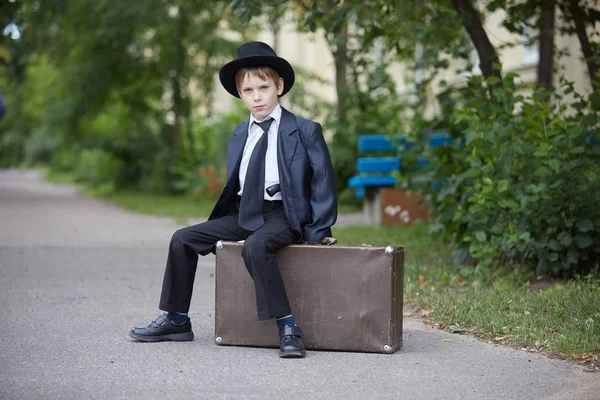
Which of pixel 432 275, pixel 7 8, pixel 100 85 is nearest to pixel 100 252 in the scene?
pixel 432 275

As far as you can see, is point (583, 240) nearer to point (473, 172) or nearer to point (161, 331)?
point (473, 172)

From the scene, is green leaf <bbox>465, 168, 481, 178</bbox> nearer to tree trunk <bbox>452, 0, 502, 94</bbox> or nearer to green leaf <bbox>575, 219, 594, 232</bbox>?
green leaf <bbox>575, 219, 594, 232</bbox>

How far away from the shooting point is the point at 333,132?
15.7m

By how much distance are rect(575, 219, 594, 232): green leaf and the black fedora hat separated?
101 inches

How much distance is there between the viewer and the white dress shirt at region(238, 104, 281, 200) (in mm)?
5145

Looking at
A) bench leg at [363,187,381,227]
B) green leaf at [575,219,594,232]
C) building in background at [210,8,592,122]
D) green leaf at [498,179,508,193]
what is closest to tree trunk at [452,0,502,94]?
building in background at [210,8,592,122]

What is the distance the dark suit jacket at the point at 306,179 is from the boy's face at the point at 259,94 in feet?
0.37

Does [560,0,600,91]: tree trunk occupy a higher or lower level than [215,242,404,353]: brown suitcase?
higher

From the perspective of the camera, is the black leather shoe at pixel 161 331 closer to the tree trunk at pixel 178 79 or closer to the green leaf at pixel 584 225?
the green leaf at pixel 584 225

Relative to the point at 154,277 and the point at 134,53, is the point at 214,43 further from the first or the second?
the point at 154,277

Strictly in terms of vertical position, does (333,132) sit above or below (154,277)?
above

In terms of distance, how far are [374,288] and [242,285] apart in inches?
28.6

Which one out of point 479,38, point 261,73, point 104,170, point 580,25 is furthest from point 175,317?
point 104,170

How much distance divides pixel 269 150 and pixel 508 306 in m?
1.95
